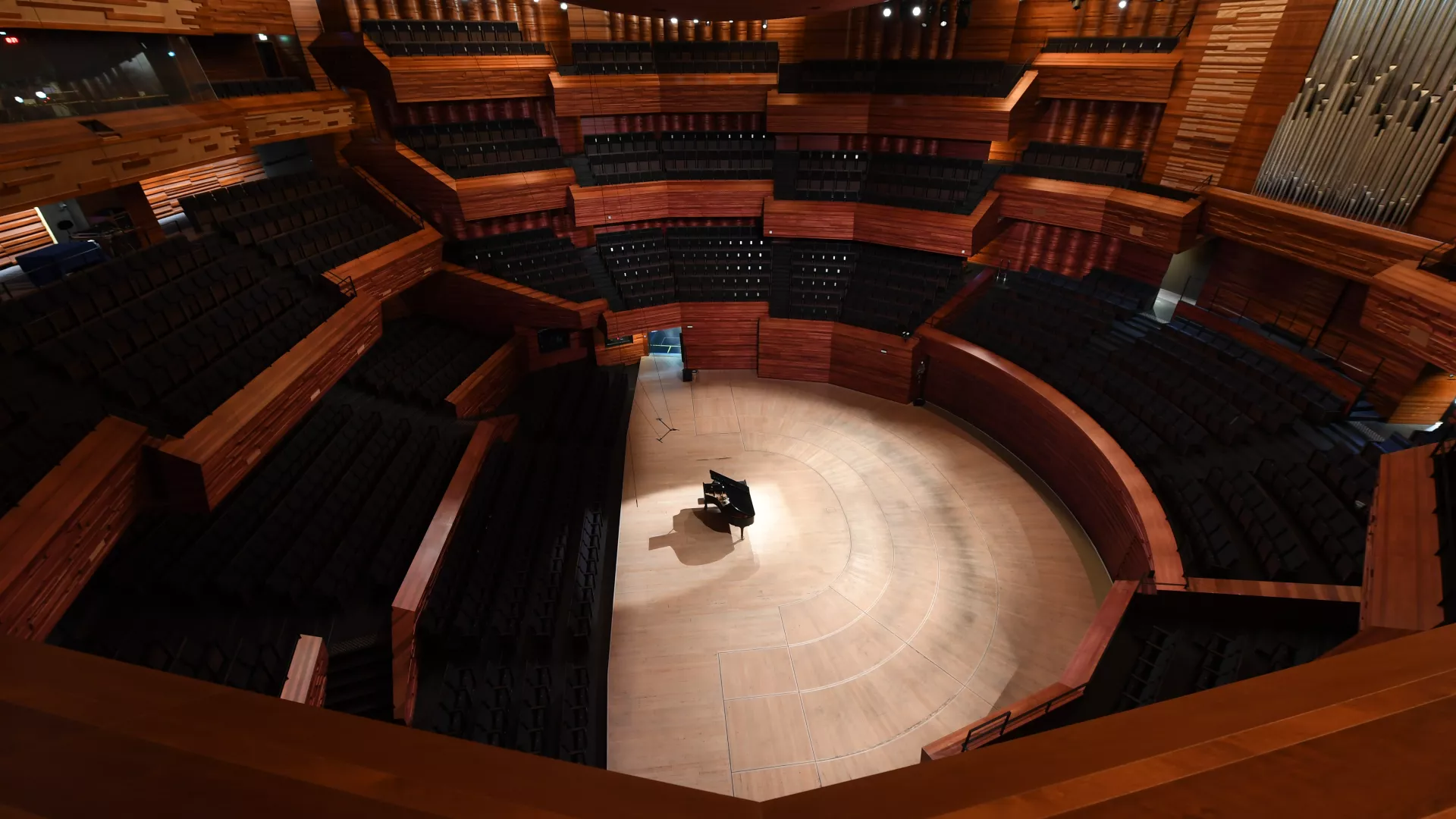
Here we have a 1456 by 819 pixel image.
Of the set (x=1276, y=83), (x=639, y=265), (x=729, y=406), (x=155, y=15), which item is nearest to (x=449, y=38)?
(x=155, y=15)

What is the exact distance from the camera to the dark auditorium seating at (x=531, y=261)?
20.7 ft

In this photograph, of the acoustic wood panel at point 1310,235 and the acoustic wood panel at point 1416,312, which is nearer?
the acoustic wood panel at point 1416,312

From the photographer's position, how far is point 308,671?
2.81 metres

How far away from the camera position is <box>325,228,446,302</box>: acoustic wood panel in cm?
495

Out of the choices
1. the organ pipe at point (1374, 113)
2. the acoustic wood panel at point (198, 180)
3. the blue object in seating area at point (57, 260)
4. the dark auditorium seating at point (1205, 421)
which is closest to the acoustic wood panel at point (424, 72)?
the acoustic wood panel at point (198, 180)

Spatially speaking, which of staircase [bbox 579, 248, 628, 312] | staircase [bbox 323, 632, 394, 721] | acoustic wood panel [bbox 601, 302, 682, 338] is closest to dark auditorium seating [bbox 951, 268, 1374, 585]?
acoustic wood panel [bbox 601, 302, 682, 338]

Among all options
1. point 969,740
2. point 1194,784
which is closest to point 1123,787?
point 1194,784

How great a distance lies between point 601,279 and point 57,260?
397 cm

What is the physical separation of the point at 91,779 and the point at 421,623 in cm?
340

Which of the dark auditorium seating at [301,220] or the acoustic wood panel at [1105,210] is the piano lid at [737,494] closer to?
the dark auditorium seating at [301,220]

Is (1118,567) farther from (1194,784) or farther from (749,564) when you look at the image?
(1194,784)

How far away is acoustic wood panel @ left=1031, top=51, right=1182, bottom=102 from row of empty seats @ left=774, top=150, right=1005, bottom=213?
0.85 metres

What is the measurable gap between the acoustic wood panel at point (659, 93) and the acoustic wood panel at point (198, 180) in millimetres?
2934

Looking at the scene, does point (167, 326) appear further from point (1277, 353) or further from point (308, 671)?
point (1277, 353)
